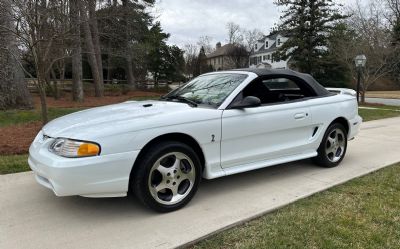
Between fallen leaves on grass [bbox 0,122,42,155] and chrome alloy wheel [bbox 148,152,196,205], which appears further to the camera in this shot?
fallen leaves on grass [bbox 0,122,42,155]

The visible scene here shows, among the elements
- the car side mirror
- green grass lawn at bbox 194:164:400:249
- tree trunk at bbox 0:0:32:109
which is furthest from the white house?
green grass lawn at bbox 194:164:400:249

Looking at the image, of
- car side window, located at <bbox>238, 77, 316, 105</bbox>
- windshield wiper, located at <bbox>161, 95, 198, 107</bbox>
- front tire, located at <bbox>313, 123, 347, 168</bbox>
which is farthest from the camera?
front tire, located at <bbox>313, 123, 347, 168</bbox>

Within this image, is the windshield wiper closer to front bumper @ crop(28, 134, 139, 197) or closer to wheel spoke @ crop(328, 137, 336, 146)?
front bumper @ crop(28, 134, 139, 197)

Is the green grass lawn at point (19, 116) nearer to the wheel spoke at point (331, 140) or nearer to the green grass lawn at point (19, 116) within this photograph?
the green grass lawn at point (19, 116)

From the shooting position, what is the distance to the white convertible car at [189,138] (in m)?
3.21

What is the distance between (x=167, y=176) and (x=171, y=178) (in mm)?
59

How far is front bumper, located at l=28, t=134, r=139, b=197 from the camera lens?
10.2 feet

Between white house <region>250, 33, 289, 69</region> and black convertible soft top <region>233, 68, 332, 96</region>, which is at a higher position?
white house <region>250, 33, 289, 69</region>

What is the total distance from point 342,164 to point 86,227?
395 cm

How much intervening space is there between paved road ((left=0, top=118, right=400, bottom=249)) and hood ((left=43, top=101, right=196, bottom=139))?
83 centimetres

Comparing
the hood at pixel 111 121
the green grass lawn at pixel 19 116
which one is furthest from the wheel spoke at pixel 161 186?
the green grass lawn at pixel 19 116

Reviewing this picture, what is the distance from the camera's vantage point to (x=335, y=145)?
527 centimetres

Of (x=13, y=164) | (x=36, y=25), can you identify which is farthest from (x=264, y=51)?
(x=13, y=164)

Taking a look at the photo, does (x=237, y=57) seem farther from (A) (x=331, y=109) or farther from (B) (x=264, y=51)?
(A) (x=331, y=109)
